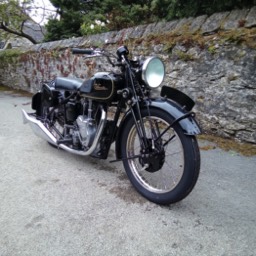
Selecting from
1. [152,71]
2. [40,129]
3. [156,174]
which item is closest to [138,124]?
[152,71]

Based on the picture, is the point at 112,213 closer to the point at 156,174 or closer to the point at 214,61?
the point at 156,174

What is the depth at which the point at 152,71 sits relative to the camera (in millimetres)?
2266

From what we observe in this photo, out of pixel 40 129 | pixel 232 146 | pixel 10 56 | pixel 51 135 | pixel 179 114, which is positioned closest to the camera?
pixel 179 114

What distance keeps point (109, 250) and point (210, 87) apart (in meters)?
2.71

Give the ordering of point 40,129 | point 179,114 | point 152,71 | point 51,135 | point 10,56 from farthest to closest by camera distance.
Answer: point 10,56
point 40,129
point 51,135
point 152,71
point 179,114

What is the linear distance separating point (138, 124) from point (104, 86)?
503mm

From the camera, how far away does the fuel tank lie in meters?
2.50

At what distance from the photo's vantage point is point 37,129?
3.48 m

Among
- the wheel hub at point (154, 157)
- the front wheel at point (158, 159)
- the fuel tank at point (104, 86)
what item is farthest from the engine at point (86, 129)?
the wheel hub at point (154, 157)

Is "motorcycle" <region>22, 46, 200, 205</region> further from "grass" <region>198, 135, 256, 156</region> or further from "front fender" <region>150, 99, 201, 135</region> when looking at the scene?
"grass" <region>198, 135, 256, 156</region>

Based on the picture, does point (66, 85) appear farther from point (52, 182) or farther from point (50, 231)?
point (50, 231)

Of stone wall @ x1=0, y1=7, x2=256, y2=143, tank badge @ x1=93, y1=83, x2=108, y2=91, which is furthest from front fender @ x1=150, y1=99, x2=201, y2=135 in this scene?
stone wall @ x1=0, y1=7, x2=256, y2=143

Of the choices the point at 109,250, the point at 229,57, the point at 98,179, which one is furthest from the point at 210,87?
the point at 109,250

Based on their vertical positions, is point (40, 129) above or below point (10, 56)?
below
